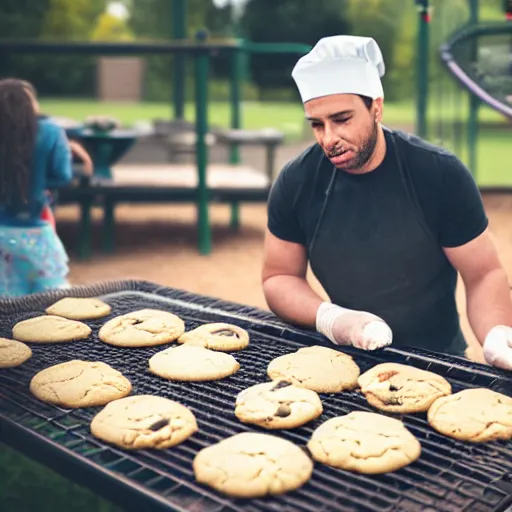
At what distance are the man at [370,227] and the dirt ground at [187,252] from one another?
1518 millimetres

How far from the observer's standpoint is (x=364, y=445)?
115 cm

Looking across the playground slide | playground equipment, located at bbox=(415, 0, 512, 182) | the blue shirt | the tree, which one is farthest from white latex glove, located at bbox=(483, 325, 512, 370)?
the tree

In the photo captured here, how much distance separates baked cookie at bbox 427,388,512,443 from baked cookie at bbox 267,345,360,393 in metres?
0.19

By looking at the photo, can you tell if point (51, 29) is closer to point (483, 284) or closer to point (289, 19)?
point (289, 19)

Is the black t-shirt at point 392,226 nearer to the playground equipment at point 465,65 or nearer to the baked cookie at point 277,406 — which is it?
the baked cookie at point 277,406

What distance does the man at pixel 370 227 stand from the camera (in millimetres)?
1681

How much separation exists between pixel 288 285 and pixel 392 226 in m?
0.31

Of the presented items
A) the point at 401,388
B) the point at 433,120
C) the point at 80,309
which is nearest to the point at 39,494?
the point at 80,309

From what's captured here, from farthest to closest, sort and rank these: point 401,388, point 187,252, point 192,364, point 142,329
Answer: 1. point 187,252
2. point 142,329
3. point 192,364
4. point 401,388

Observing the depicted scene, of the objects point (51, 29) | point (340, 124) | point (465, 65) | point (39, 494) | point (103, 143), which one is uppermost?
point (51, 29)

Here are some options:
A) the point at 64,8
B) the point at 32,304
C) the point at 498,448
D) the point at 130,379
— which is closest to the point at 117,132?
the point at 32,304

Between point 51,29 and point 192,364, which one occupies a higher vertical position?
point 51,29

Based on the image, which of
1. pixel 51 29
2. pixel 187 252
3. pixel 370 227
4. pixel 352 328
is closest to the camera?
pixel 352 328

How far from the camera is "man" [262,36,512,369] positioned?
1.68 meters
